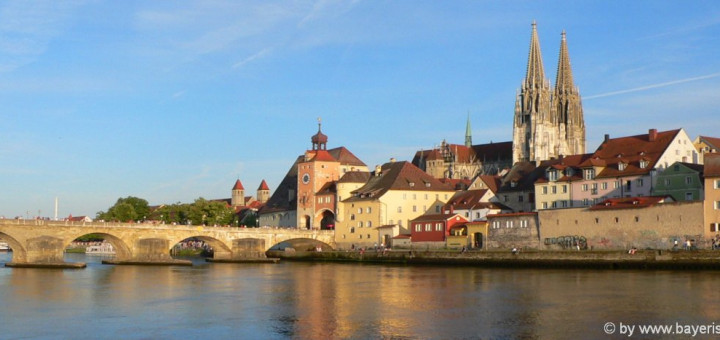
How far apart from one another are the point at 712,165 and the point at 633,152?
17.1 m

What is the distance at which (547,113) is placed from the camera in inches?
5871

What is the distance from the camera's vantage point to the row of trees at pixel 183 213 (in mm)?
114875

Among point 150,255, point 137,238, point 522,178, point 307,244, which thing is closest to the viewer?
point 150,255

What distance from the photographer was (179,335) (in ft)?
98.2

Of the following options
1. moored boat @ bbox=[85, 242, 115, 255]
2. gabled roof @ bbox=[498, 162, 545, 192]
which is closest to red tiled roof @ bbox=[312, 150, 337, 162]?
gabled roof @ bbox=[498, 162, 545, 192]

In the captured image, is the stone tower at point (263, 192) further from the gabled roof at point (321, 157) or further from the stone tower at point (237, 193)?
the gabled roof at point (321, 157)

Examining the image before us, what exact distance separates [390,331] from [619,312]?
1018 centimetres

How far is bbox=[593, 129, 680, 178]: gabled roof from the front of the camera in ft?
252

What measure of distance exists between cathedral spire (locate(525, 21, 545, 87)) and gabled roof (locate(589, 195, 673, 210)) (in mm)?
83583

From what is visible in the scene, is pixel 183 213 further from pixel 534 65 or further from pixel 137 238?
pixel 534 65

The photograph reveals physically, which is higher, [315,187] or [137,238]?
[315,187]

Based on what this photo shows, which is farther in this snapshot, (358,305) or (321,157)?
(321,157)

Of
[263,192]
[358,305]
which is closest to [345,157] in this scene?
[263,192]

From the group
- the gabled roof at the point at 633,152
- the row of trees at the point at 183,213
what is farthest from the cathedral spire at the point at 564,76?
the gabled roof at the point at 633,152
